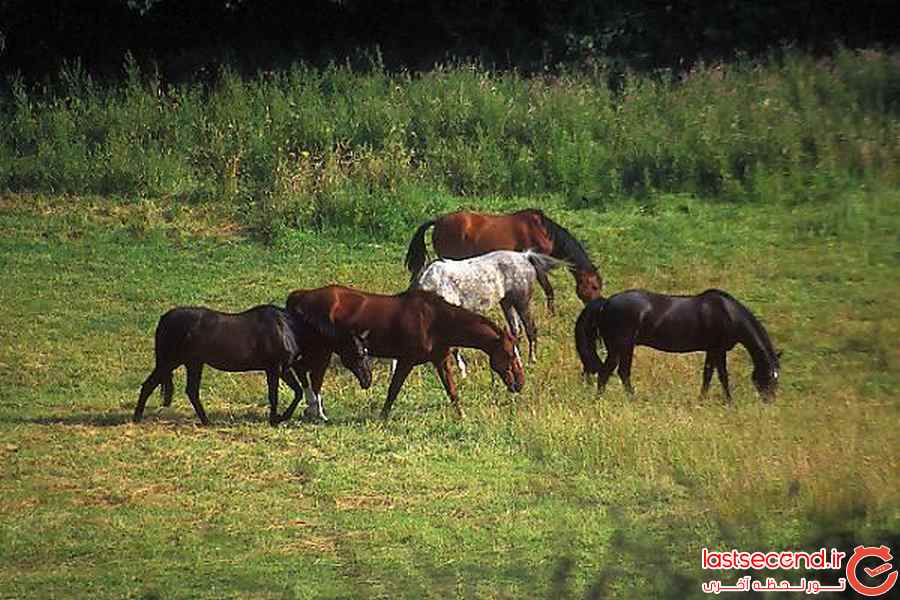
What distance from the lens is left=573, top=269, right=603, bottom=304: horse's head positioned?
49.4 ft

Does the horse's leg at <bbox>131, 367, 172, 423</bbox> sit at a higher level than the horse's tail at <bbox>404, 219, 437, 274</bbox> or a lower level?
lower

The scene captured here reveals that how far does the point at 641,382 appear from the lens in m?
13.2

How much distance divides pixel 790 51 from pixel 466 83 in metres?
4.08

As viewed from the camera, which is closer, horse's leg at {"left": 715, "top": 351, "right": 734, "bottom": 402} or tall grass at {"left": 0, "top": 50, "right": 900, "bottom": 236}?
horse's leg at {"left": 715, "top": 351, "right": 734, "bottom": 402}

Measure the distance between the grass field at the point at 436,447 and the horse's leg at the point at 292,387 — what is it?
0.15m

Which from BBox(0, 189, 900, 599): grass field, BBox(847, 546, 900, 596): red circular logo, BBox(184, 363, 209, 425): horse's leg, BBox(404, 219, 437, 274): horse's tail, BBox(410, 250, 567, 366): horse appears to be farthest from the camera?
BBox(404, 219, 437, 274): horse's tail

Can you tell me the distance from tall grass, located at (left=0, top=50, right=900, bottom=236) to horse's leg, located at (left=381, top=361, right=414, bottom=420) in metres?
5.71

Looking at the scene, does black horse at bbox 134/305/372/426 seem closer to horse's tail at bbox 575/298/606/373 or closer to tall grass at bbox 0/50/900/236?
horse's tail at bbox 575/298/606/373

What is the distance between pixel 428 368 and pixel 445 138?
6722 mm

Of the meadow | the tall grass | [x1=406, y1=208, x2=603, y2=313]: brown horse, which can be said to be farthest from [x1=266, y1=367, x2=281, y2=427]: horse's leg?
the tall grass

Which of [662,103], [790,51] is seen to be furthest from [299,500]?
[790,51]

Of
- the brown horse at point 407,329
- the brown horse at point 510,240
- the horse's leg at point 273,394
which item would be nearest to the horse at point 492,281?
the brown horse at point 510,240

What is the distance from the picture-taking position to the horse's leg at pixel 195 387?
478 inches

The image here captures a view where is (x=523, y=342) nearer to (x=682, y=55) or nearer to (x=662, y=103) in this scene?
(x=662, y=103)
